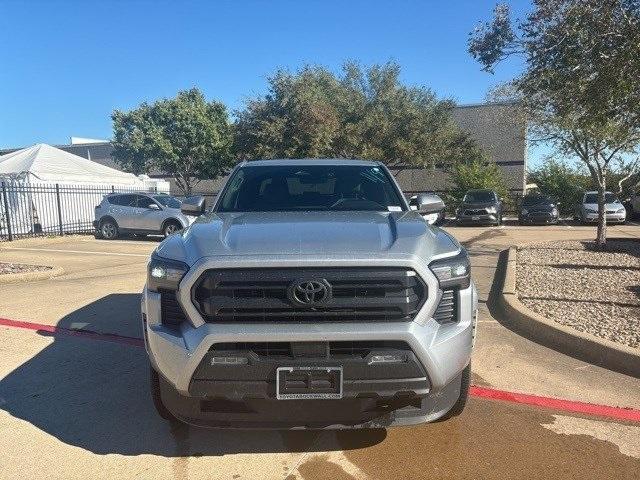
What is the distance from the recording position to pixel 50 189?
1864cm

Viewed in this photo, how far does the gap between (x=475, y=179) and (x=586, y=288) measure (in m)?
21.6

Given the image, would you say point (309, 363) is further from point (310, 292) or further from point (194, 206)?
point (194, 206)

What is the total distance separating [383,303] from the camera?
2.64 m

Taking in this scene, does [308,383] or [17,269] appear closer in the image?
[308,383]

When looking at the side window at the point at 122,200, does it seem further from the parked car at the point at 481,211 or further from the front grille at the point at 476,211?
the front grille at the point at 476,211

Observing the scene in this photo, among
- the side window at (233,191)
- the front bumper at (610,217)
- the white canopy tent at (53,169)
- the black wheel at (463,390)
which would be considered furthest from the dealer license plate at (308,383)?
the front bumper at (610,217)

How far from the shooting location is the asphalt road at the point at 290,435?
2.87 meters

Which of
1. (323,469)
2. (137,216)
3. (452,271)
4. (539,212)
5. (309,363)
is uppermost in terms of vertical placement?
(452,271)

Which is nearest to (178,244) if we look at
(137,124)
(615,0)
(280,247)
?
(280,247)

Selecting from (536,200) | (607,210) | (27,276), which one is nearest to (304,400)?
(27,276)

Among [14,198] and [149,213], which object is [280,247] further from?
[14,198]

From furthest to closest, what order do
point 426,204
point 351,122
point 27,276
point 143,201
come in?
point 351,122 → point 143,201 → point 27,276 → point 426,204

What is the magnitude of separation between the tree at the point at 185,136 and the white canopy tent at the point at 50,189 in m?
8.26

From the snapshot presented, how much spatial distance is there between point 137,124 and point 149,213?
60.1 feet
